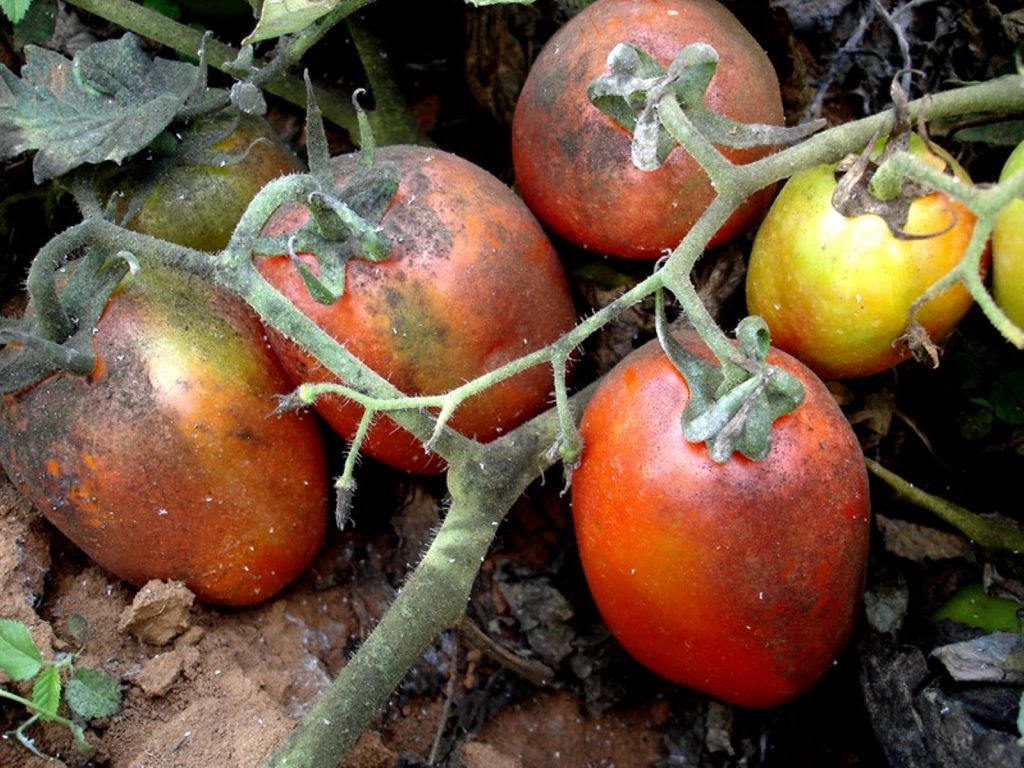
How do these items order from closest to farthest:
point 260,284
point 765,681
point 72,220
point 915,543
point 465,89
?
1. point 260,284
2. point 765,681
3. point 915,543
4. point 72,220
5. point 465,89

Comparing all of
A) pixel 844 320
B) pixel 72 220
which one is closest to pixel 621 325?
pixel 844 320

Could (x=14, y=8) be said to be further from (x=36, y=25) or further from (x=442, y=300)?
(x=442, y=300)

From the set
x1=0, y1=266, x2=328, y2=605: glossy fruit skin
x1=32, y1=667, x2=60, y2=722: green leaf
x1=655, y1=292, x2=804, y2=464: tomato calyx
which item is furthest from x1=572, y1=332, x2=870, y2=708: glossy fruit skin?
x1=32, y1=667, x2=60, y2=722: green leaf

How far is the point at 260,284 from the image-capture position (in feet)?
3.81

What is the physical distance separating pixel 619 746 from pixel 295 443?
591 millimetres

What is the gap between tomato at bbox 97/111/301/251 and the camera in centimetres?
142

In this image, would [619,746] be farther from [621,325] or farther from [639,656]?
[621,325]

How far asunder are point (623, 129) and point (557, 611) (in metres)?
0.64

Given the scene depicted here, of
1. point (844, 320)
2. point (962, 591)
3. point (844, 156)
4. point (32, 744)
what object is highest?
point (844, 156)

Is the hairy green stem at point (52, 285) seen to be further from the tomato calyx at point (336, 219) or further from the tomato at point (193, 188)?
the tomato calyx at point (336, 219)

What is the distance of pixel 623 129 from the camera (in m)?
1.30

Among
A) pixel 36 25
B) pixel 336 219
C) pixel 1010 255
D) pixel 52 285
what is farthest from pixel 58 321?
pixel 1010 255

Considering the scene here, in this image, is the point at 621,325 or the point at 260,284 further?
the point at 621,325

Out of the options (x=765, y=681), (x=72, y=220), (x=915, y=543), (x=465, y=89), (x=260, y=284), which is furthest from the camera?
(x=465, y=89)
